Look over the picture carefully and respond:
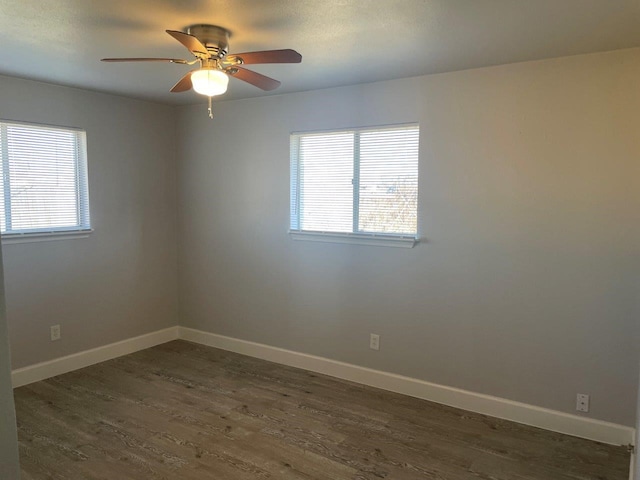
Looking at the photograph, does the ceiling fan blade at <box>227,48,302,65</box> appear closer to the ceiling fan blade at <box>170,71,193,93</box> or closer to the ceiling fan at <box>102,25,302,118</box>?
the ceiling fan at <box>102,25,302,118</box>

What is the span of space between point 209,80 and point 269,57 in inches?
12.7

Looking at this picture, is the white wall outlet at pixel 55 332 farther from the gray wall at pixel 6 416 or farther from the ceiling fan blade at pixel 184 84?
the gray wall at pixel 6 416

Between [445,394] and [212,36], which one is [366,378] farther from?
[212,36]

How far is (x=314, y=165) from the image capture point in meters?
3.93

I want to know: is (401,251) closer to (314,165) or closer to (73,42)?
(314,165)

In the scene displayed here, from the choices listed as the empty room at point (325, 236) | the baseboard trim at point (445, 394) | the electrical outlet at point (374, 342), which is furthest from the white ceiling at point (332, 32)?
the baseboard trim at point (445, 394)

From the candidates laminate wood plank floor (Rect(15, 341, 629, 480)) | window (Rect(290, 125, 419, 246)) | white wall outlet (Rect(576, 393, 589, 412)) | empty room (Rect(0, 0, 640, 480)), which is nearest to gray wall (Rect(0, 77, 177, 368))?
empty room (Rect(0, 0, 640, 480))

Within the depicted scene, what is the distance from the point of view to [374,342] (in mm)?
3725

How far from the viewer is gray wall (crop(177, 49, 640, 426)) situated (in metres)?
2.79

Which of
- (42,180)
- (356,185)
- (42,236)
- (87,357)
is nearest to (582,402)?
(356,185)

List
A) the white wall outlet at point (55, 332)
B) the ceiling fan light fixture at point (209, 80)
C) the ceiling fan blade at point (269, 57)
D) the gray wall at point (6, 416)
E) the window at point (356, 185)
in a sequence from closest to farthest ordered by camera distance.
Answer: the gray wall at point (6, 416), the ceiling fan blade at point (269, 57), the ceiling fan light fixture at point (209, 80), the window at point (356, 185), the white wall outlet at point (55, 332)

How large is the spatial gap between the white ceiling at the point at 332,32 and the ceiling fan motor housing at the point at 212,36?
50mm

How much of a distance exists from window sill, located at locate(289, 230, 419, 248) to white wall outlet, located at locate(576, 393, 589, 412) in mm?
1437

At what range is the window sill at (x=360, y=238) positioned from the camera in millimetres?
3486
